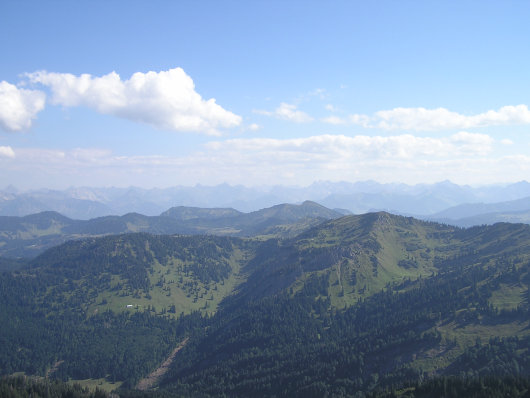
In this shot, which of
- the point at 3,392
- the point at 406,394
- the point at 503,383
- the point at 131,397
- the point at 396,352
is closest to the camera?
the point at 503,383

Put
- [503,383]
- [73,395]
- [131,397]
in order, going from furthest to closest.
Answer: [131,397], [73,395], [503,383]

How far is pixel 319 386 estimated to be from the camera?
180125 millimetres

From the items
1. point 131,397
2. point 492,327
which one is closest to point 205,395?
point 131,397

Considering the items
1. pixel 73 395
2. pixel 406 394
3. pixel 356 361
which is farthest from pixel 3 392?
pixel 356 361

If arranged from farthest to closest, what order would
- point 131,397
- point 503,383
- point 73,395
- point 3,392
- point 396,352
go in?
point 396,352 < point 131,397 < point 73,395 < point 3,392 < point 503,383

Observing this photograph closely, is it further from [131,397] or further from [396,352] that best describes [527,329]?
[131,397]

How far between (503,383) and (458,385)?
515 inches

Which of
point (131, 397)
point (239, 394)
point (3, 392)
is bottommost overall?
point (239, 394)

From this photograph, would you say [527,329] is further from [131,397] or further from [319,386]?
[131,397]

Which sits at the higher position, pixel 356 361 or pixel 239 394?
pixel 356 361

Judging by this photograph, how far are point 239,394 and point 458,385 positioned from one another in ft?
400

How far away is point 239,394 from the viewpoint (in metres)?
198

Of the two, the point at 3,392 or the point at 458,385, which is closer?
the point at 458,385

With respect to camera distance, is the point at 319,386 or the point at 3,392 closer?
the point at 3,392
